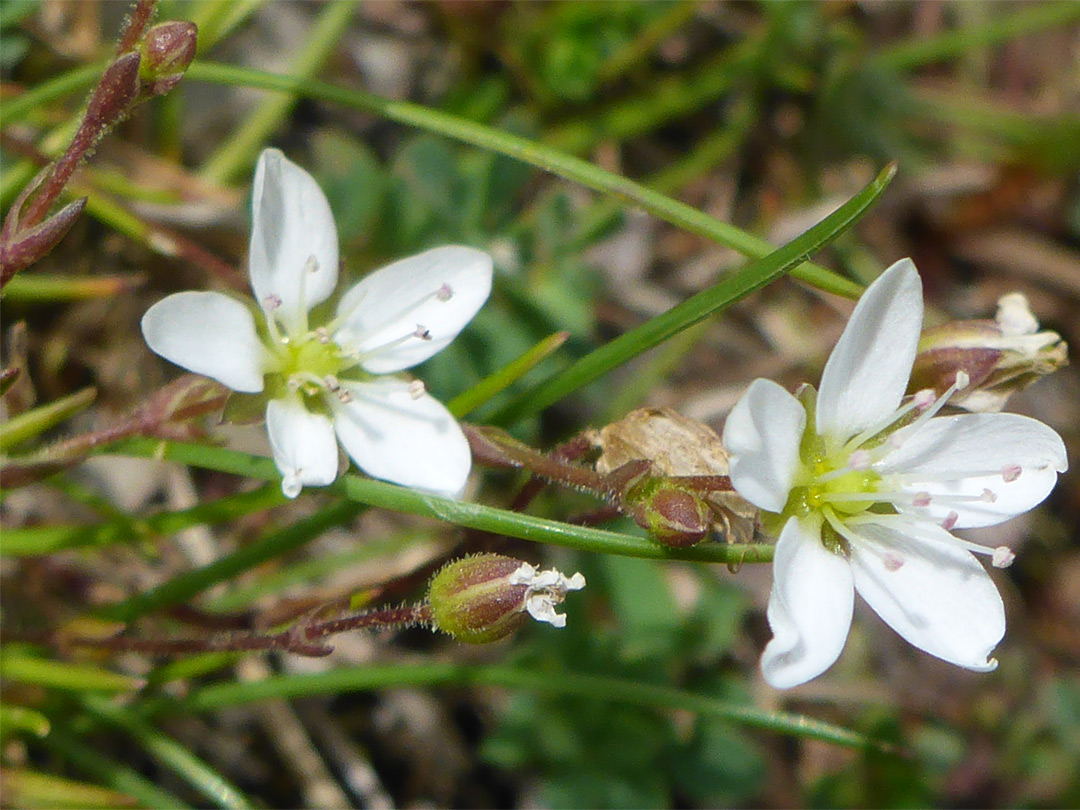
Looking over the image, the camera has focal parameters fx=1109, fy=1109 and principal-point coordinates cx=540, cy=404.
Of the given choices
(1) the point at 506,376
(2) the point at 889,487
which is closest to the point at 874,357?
(2) the point at 889,487

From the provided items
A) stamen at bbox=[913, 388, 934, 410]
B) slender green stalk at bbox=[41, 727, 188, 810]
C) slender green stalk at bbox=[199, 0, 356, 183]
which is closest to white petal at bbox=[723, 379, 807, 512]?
stamen at bbox=[913, 388, 934, 410]

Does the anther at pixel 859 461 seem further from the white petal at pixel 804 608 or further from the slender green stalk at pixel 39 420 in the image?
the slender green stalk at pixel 39 420

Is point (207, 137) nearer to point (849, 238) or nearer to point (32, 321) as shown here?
point (32, 321)

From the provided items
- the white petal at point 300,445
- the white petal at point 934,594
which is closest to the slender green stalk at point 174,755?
the white petal at point 300,445

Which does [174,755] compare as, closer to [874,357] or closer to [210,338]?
[210,338]

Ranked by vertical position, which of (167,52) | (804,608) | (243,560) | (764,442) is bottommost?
(243,560)

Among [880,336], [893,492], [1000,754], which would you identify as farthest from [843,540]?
[1000,754]
